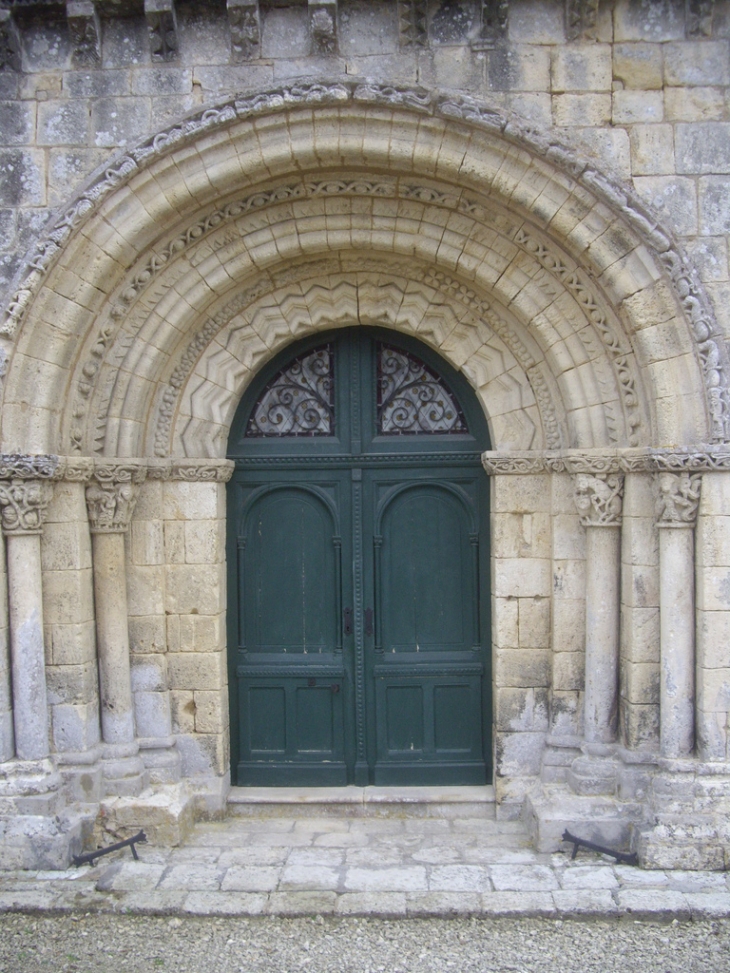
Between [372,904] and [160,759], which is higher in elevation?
[160,759]

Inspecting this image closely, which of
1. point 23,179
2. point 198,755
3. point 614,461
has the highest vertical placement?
point 23,179

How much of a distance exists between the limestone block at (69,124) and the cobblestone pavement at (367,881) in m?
4.06

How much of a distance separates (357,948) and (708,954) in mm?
1641

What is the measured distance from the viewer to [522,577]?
5.31 meters

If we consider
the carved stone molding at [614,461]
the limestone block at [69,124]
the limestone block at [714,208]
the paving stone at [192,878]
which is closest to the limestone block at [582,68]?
the limestone block at [714,208]

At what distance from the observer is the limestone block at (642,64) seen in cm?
469

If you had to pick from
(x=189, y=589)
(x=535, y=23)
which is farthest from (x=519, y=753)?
(x=535, y=23)

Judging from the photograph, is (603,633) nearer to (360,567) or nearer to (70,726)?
(360,567)

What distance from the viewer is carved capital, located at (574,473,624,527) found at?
4930 millimetres

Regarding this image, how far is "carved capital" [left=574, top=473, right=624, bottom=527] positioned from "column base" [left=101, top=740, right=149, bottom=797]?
3.08 meters

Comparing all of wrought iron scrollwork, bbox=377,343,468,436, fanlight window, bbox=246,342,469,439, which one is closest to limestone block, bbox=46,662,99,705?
fanlight window, bbox=246,342,469,439

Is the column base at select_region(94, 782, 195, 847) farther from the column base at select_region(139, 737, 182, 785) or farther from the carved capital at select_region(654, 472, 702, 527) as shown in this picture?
the carved capital at select_region(654, 472, 702, 527)

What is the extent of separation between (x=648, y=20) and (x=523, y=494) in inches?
107

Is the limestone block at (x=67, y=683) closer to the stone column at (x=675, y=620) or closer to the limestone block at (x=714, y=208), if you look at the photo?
the stone column at (x=675, y=620)
